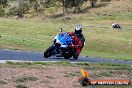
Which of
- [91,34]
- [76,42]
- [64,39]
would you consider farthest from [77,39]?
[91,34]

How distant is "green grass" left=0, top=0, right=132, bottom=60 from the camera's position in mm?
34250

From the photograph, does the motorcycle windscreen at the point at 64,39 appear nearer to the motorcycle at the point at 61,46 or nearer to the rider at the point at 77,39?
the motorcycle at the point at 61,46

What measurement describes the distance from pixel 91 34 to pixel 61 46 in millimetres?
29535

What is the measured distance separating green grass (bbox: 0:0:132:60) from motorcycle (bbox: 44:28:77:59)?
7.32 meters

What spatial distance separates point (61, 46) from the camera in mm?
22922

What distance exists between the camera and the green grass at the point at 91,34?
3425cm

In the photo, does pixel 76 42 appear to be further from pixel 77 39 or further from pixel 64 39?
pixel 64 39

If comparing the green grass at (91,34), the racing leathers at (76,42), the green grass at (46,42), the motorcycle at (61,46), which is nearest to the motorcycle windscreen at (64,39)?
the motorcycle at (61,46)

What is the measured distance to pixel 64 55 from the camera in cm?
2341

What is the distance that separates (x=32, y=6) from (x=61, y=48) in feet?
293

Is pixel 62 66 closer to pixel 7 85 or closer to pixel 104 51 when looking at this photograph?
pixel 7 85

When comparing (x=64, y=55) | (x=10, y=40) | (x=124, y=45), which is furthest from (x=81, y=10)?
(x=64, y=55)

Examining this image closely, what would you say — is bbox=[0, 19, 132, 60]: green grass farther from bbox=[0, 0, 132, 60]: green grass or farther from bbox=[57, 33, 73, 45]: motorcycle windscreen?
bbox=[57, 33, 73, 45]: motorcycle windscreen

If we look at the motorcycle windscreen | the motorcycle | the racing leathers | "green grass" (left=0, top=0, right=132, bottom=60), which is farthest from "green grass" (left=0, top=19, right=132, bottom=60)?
the motorcycle windscreen
